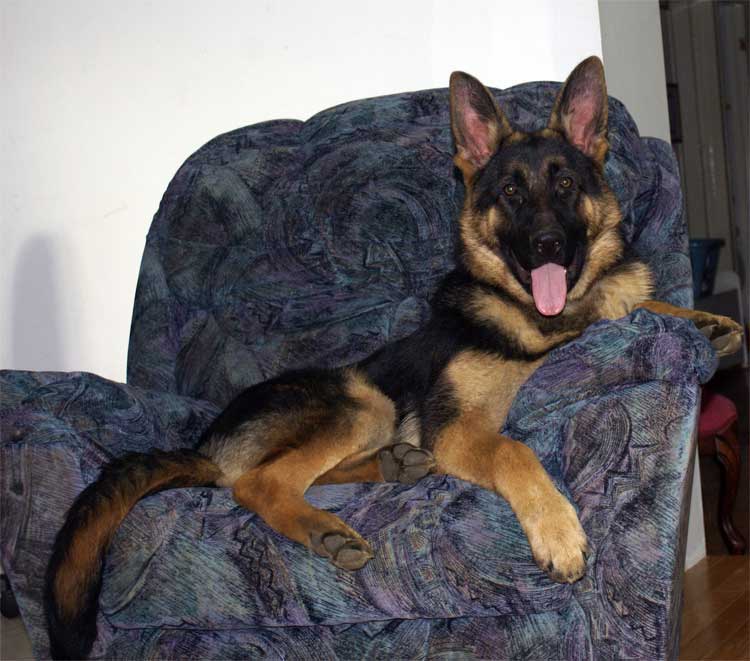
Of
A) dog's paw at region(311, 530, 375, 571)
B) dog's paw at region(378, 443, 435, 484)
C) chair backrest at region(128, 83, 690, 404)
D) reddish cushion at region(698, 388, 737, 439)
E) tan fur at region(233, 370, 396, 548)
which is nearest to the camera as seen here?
dog's paw at region(311, 530, 375, 571)

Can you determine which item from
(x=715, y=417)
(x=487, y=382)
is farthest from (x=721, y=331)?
(x=715, y=417)

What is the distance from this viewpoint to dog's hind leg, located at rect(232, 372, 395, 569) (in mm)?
2236

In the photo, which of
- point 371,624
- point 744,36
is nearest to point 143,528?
point 371,624

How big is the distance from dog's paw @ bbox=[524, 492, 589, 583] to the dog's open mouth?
958 millimetres

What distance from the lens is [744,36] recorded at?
361 inches

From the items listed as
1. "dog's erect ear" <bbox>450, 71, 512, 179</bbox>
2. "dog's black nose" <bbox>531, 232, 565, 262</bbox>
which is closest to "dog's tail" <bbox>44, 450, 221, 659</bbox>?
"dog's black nose" <bbox>531, 232, 565, 262</bbox>

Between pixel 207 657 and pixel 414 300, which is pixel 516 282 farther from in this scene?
pixel 207 657

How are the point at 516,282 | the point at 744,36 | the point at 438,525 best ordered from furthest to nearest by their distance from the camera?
1. the point at 744,36
2. the point at 516,282
3. the point at 438,525

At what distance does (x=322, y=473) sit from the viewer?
108 inches

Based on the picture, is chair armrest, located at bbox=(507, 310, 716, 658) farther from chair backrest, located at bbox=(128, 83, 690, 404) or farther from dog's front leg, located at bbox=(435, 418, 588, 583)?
chair backrest, located at bbox=(128, 83, 690, 404)

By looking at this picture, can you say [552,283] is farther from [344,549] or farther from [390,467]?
[344,549]

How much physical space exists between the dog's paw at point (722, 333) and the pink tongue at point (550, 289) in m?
0.52

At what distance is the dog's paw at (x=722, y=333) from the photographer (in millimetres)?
2412

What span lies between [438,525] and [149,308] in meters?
1.83
